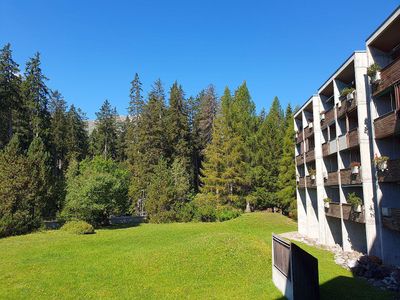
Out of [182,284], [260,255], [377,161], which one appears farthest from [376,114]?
[182,284]

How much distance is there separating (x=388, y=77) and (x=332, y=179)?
11323mm

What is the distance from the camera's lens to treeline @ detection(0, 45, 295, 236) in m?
37.8

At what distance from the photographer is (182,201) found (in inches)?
2046

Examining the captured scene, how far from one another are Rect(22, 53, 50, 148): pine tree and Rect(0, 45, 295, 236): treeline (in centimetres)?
15

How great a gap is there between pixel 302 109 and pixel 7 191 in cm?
3049

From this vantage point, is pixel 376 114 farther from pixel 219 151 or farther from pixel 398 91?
pixel 219 151

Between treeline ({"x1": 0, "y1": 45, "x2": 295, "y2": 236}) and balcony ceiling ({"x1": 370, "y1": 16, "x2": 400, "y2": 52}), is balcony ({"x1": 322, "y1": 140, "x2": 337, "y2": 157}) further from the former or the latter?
treeline ({"x1": 0, "y1": 45, "x2": 295, "y2": 236})

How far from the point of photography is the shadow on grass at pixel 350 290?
1401cm

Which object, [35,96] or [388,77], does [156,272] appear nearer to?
[388,77]

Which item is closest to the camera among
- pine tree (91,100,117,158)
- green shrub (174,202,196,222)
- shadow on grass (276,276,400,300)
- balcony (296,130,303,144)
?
shadow on grass (276,276,400,300)

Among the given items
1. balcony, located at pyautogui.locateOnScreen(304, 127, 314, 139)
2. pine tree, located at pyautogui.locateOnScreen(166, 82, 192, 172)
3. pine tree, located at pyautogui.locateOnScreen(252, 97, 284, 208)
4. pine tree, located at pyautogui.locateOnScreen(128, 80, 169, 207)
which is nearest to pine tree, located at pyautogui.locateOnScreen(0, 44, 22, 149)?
pine tree, located at pyautogui.locateOnScreen(128, 80, 169, 207)

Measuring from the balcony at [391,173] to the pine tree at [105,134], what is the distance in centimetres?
6307

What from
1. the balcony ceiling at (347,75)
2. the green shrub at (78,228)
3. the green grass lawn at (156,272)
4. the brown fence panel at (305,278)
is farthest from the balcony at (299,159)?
the brown fence panel at (305,278)

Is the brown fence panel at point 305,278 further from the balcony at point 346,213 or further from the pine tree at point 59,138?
the pine tree at point 59,138
